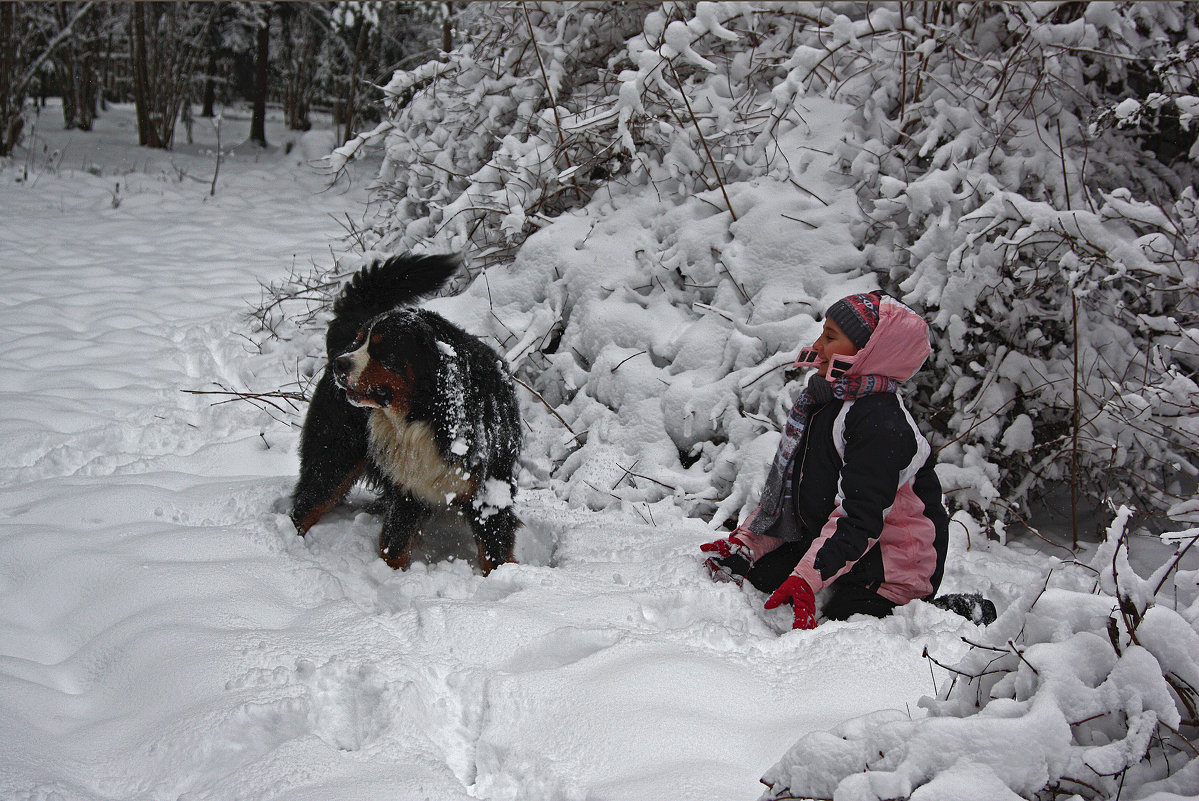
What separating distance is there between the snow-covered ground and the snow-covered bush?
2.75 ft

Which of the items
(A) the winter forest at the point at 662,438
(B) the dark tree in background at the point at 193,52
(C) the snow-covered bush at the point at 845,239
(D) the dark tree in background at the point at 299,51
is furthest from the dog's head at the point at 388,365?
(D) the dark tree in background at the point at 299,51

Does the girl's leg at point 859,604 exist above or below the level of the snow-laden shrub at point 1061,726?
below

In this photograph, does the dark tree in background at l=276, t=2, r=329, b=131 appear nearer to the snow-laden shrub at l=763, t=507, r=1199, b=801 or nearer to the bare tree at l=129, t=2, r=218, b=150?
the bare tree at l=129, t=2, r=218, b=150

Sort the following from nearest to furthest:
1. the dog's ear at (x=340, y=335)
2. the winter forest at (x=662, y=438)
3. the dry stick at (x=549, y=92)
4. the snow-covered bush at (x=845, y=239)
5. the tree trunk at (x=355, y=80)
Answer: the winter forest at (x=662, y=438) < the dog's ear at (x=340, y=335) < the snow-covered bush at (x=845, y=239) < the dry stick at (x=549, y=92) < the tree trunk at (x=355, y=80)

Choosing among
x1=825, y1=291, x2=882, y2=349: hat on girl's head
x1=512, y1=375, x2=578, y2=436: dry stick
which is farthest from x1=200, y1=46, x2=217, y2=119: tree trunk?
x1=825, y1=291, x2=882, y2=349: hat on girl's head

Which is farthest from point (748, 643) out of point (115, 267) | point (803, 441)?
point (115, 267)

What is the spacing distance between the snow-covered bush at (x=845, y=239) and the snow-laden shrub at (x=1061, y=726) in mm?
2352

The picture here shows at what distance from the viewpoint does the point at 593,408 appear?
14.8 ft

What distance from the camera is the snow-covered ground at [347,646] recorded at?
170 centimetres

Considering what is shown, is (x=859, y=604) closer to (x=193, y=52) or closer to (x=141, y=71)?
(x=141, y=71)

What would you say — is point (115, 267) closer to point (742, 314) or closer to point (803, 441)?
point (742, 314)

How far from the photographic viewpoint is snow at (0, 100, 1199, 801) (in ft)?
5.43

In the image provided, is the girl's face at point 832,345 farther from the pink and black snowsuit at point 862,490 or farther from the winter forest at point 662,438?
the winter forest at point 662,438

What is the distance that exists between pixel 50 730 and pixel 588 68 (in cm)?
608
